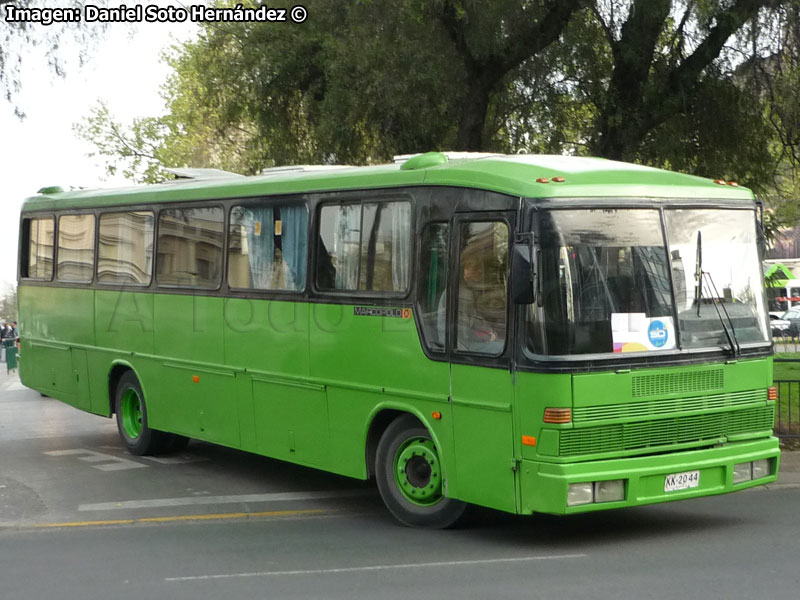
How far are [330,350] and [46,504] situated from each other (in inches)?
125

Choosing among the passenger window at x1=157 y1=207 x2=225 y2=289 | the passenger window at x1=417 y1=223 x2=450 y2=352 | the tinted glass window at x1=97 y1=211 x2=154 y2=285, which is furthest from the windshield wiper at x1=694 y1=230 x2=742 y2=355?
the tinted glass window at x1=97 y1=211 x2=154 y2=285

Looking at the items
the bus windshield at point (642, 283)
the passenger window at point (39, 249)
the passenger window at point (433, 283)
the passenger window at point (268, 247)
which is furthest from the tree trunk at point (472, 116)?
the bus windshield at point (642, 283)

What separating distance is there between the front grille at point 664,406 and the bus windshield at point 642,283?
398 mm

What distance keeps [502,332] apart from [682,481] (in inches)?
69.2

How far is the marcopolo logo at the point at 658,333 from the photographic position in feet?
28.5

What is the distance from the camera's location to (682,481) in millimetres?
8797

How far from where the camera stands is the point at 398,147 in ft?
58.4

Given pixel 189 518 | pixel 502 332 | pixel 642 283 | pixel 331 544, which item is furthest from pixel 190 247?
pixel 642 283

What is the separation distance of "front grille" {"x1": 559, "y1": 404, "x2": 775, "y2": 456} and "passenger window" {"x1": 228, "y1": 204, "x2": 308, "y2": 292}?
343cm

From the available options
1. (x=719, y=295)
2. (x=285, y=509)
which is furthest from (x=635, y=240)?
(x=285, y=509)

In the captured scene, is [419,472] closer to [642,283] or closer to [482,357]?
[482,357]

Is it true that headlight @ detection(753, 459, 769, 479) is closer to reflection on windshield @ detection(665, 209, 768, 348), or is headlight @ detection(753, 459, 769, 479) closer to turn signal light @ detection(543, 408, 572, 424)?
reflection on windshield @ detection(665, 209, 768, 348)

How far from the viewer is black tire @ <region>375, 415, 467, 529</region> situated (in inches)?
371

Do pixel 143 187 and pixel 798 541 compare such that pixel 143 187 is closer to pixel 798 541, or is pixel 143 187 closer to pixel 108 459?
pixel 108 459
